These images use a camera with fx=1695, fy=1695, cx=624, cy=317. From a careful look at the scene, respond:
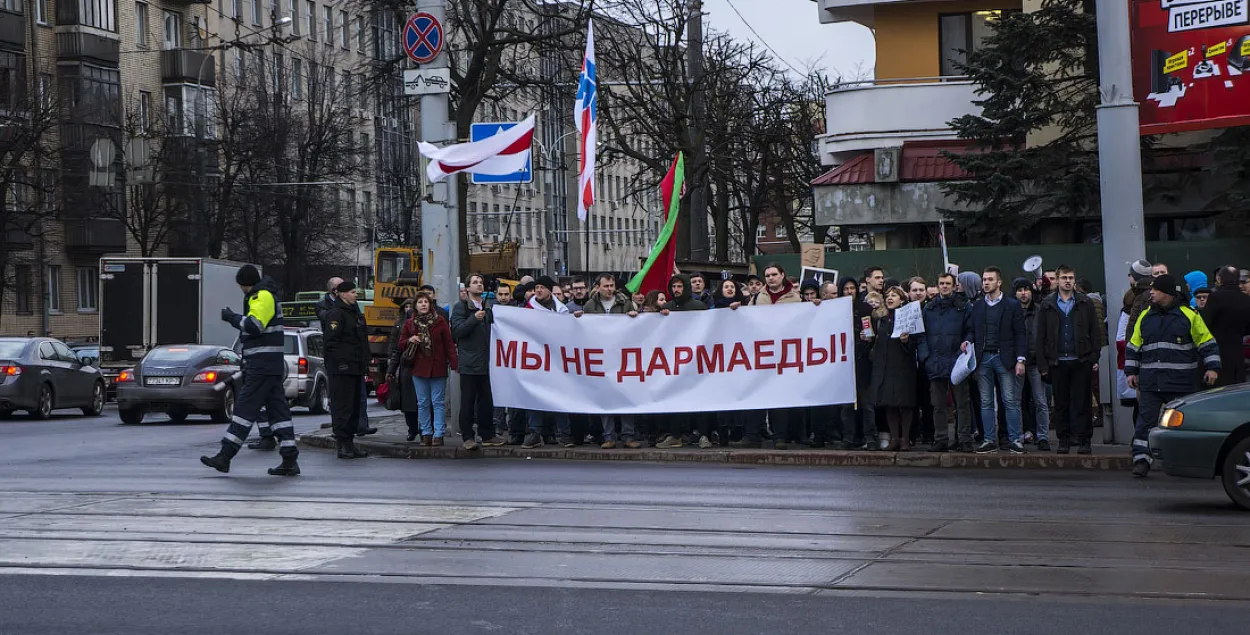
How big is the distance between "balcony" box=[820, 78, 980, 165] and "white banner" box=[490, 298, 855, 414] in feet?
59.7

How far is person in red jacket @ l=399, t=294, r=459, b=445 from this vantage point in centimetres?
1809

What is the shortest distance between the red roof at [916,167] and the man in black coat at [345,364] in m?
18.3

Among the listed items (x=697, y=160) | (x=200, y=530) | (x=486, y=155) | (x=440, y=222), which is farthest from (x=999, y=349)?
(x=697, y=160)

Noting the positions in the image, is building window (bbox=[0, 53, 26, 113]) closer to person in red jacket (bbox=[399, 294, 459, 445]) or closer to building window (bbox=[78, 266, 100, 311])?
building window (bbox=[78, 266, 100, 311])

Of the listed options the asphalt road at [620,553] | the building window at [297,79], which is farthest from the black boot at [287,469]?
the building window at [297,79]

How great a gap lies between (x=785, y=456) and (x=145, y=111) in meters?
51.1

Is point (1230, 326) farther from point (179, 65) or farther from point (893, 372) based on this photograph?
point (179, 65)

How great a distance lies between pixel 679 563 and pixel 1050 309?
810 centimetres

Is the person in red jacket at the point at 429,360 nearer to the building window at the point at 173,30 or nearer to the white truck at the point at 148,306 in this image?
the white truck at the point at 148,306

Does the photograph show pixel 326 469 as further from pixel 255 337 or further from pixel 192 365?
pixel 192 365

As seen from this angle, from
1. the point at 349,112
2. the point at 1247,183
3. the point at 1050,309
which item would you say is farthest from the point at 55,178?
the point at 1050,309

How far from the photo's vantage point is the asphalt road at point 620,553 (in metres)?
7.80

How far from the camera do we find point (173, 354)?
2822 cm

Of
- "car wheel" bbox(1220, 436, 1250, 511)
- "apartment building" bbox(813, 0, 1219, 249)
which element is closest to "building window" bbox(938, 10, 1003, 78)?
"apartment building" bbox(813, 0, 1219, 249)
